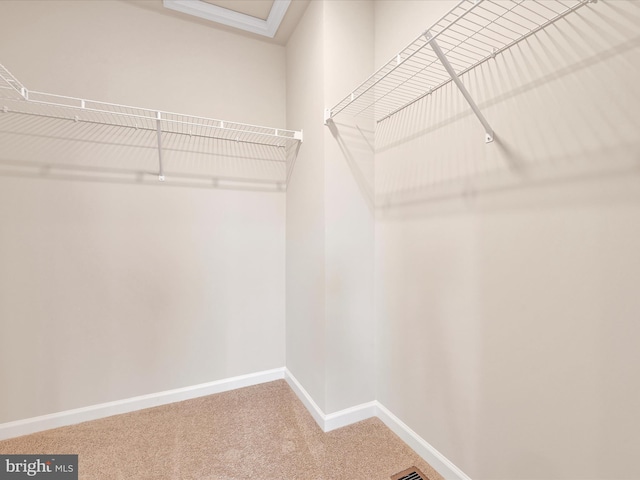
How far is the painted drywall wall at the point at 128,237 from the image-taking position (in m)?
1.60

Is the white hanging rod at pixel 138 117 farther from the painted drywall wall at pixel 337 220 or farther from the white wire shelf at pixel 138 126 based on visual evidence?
the painted drywall wall at pixel 337 220

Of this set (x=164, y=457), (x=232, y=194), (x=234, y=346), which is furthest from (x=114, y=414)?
(x=232, y=194)

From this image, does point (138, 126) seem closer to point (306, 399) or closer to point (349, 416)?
point (306, 399)

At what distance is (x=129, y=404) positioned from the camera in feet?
5.91

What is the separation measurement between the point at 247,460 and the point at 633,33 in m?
2.14

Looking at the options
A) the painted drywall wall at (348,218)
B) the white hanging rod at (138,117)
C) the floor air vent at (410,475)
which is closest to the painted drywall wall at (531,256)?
the floor air vent at (410,475)

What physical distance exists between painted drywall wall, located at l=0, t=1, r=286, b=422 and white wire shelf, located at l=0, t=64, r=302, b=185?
0.06 metres

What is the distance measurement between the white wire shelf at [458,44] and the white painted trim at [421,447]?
1443 mm

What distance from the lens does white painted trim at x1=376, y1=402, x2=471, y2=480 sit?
1.28 meters

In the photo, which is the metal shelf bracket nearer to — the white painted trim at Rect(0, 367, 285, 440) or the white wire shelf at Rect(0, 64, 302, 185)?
the white wire shelf at Rect(0, 64, 302, 185)

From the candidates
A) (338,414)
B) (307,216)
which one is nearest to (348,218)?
(307,216)

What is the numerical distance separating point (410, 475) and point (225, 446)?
0.94 metres

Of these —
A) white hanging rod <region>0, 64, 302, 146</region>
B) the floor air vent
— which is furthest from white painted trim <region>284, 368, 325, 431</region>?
white hanging rod <region>0, 64, 302, 146</region>

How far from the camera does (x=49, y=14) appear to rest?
1633 mm
